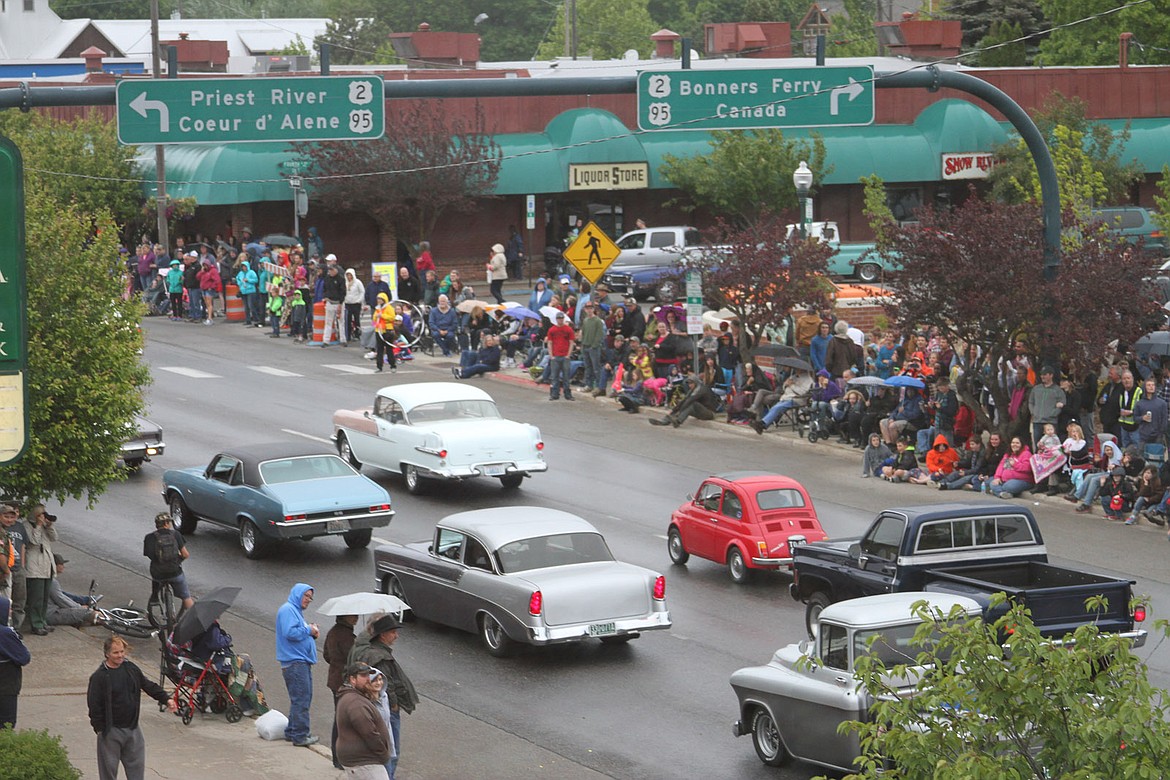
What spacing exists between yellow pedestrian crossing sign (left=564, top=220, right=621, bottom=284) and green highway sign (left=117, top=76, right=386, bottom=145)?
12797 mm

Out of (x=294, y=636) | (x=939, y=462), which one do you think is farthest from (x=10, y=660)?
(x=939, y=462)

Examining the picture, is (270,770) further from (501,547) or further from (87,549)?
(87,549)

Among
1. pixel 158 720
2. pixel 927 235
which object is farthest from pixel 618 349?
pixel 158 720

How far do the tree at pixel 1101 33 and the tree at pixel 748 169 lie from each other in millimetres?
25527

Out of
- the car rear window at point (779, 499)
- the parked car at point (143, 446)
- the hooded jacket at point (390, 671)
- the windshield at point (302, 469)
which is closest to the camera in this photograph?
the hooded jacket at point (390, 671)

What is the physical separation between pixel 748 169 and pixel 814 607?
111ft

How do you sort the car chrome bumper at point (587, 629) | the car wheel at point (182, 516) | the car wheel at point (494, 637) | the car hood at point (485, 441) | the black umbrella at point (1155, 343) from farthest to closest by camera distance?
the black umbrella at point (1155, 343) → the car hood at point (485, 441) → the car wheel at point (182, 516) → the car wheel at point (494, 637) → the car chrome bumper at point (587, 629)

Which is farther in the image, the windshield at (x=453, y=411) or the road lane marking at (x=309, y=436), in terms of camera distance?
the road lane marking at (x=309, y=436)

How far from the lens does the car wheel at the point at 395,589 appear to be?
1855 centimetres

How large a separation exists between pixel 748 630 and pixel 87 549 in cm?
983

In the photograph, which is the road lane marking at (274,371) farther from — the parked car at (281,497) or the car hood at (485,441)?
the parked car at (281,497)

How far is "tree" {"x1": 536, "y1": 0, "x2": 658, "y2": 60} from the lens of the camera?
122 metres

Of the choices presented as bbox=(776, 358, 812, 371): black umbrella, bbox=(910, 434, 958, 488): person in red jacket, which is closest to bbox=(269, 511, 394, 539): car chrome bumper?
bbox=(910, 434, 958, 488): person in red jacket

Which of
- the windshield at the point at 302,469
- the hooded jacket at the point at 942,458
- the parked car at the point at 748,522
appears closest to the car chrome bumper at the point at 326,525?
the windshield at the point at 302,469
